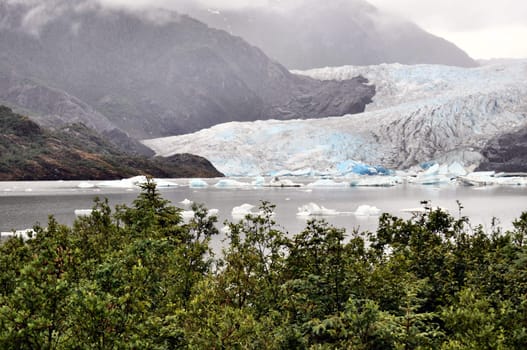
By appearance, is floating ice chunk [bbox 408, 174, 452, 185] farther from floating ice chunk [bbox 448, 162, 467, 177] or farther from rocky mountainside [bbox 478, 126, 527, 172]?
rocky mountainside [bbox 478, 126, 527, 172]

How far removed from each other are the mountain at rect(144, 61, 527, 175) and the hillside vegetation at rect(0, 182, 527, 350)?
286 ft

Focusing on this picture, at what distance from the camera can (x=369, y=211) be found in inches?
1672

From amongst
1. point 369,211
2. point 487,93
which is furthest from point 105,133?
point 369,211

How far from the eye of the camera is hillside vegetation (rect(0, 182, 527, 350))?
16.8 ft

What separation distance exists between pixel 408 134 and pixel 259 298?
10081cm

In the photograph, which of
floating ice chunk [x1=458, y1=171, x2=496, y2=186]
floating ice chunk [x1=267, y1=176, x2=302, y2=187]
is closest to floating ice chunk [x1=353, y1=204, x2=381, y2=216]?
floating ice chunk [x1=267, y1=176, x2=302, y2=187]

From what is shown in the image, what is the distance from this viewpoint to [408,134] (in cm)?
10550

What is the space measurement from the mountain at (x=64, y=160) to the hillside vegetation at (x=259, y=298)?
97855 mm

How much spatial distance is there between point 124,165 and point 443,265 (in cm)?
10866

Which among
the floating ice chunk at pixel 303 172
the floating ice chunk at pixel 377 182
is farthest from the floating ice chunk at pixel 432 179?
the floating ice chunk at pixel 303 172

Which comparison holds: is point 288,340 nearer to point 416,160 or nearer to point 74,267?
point 74,267

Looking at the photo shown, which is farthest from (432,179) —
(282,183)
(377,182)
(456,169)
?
(282,183)

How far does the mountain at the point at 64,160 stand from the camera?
102 metres

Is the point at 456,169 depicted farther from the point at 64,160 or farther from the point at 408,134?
the point at 64,160
